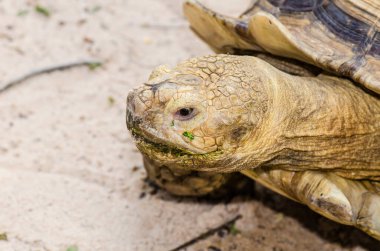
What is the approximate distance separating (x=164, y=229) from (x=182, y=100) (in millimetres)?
1251

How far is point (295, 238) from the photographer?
3258 mm

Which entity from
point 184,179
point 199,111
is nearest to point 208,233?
point 184,179

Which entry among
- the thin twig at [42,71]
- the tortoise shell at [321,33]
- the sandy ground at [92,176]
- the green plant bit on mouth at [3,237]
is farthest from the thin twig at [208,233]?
the thin twig at [42,71]

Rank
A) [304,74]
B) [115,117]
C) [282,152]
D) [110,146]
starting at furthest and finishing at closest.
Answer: [115,117], [110,146], [304,74], [282,152]

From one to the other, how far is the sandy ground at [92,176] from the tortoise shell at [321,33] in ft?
1.44

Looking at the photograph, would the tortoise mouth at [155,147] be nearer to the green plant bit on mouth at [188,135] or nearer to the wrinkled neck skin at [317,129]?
the green plant bit on mouth at [188,135]

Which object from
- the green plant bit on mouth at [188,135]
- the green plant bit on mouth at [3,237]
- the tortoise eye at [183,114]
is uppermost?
the tortoise eye at [183,114]

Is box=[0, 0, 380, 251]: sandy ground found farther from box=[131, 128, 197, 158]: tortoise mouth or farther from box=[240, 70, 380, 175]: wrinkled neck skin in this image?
box=[131, 128, 197, 158]: tortoise mouth

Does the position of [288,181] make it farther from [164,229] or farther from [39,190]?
[39,190]

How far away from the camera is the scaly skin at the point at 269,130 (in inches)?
84.4

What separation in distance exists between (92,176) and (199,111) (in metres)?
1.50

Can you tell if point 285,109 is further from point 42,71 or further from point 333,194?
point 42,71

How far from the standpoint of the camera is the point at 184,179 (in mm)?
3168

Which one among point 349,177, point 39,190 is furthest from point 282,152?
point 39,190
